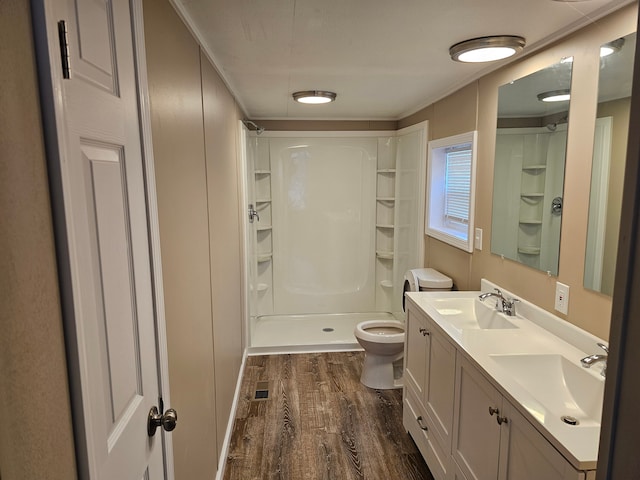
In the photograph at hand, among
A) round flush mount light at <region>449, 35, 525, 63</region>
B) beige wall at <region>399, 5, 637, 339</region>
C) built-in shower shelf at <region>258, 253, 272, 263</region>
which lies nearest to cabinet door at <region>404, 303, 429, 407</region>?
beige wall at <region>399, 5, 637, 339</region>

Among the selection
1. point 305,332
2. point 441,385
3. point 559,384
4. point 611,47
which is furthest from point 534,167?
point 305,332

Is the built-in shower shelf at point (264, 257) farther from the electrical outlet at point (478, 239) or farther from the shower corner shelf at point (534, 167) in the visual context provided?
the shower corner shelf at point (534, 167)

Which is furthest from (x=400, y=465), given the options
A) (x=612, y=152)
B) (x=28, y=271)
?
(x=28, y=271)

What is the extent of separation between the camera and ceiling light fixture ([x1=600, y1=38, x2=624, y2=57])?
155 cm

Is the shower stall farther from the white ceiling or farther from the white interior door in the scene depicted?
the white interior door

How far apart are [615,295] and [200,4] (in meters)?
1.54

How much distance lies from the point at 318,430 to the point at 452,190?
195cm

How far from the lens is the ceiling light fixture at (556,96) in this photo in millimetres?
1854

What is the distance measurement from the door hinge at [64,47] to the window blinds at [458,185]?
101 inches

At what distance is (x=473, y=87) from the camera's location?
8.77ft

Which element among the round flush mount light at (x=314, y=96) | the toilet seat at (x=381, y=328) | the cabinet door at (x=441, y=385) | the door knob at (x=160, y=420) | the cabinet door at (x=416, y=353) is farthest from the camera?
the toilet seat at (x=381, y=328)

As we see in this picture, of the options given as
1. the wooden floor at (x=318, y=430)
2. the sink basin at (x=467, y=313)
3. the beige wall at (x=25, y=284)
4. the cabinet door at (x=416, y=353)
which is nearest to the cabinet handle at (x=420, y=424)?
the cabinet door at (x=416, y=353)

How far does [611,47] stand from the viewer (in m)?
1.59

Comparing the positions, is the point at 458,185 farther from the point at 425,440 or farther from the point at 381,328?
the point at 425,440
